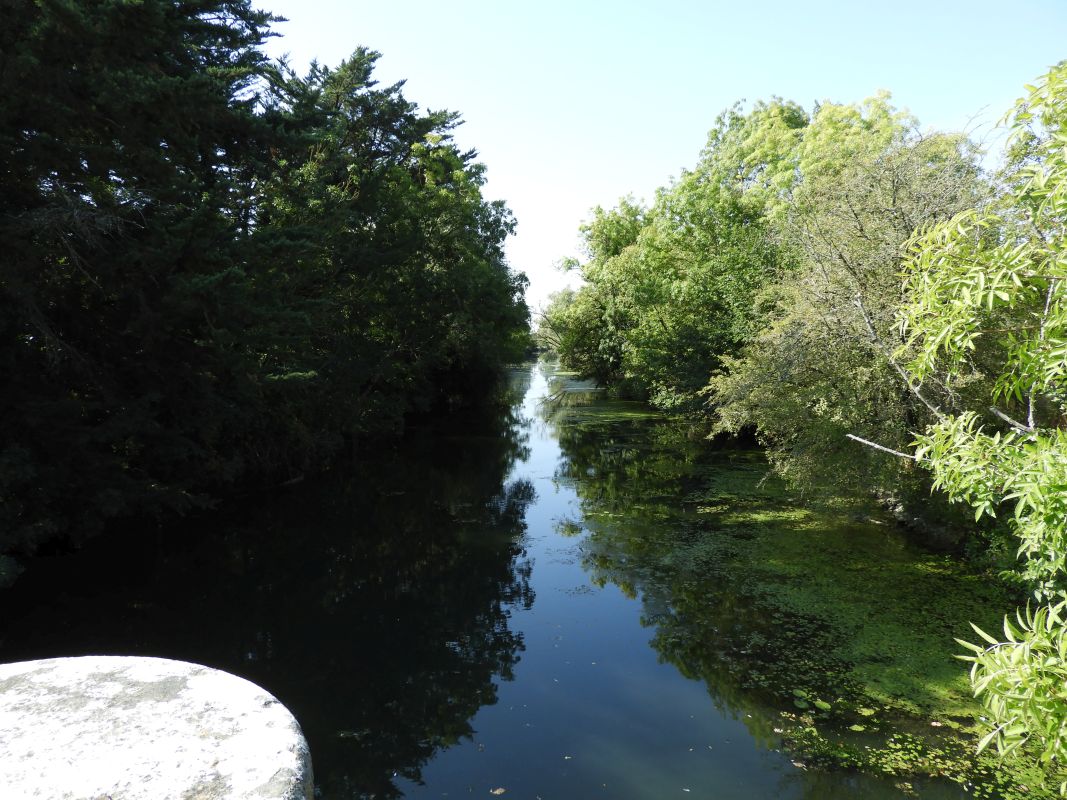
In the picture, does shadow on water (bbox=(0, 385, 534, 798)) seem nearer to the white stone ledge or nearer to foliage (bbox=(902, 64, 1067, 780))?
the white stone ledge

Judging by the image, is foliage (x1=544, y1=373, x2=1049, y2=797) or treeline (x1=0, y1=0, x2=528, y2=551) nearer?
foliage (x1=544, y1=373, x2=1049, y2=797)

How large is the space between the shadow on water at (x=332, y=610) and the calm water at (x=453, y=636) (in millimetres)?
33

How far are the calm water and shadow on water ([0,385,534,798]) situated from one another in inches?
1.3

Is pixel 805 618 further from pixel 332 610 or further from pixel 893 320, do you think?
pixel 332 610

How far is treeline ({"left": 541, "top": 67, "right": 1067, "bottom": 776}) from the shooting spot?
2336 mm

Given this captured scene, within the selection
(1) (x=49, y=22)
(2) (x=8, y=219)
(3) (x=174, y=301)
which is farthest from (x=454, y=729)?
(1) (x=49, y=22)

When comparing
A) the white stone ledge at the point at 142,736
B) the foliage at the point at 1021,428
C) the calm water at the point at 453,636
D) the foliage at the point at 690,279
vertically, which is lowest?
the calm water at the point at 453,636

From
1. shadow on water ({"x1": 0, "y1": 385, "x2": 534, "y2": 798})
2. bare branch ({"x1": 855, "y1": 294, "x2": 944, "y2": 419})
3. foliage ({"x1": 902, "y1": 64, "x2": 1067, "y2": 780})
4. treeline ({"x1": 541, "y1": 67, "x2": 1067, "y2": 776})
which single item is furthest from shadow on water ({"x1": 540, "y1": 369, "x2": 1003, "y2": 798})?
foliage ({"x1": 902, "y1": 64, "x2": 1067, "y2": 780})

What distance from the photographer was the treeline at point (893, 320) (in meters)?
2.34

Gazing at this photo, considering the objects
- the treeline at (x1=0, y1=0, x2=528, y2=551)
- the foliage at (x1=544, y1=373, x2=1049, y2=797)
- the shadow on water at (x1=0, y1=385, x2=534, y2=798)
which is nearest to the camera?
the foliage at (x1=544, y1=373, x2=1049, y2=797)

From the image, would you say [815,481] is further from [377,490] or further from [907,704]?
[377,490]

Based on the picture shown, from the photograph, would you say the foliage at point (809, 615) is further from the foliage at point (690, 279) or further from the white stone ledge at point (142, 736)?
the foliage at point (690, 279)

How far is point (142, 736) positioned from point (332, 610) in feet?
22.3

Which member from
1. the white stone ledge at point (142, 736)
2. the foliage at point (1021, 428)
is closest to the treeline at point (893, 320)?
the foliage at point (1021, 428)
